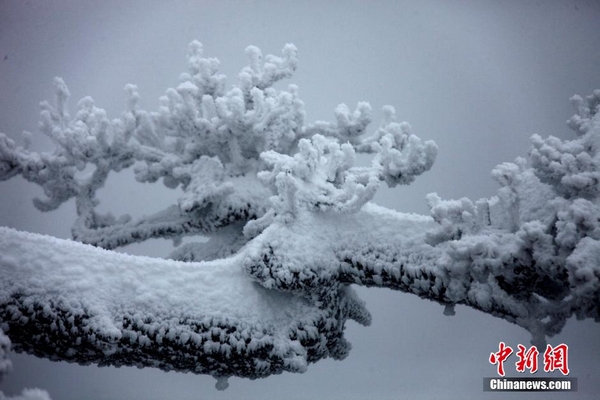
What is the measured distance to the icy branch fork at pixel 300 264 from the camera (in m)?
1.77

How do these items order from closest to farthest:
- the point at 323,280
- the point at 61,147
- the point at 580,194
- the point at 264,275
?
the point at 580,194 → the point at 264,275 → the point at 323,280 → the point at 61,147

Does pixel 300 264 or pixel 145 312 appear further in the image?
pixel 300 264

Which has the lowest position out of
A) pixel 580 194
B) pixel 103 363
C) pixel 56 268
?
pixel 103 363

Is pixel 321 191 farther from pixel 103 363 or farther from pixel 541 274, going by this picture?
pixel 103 363

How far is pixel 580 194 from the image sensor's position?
1739 mm

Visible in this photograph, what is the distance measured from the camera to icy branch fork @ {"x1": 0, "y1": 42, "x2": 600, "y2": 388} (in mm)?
1771

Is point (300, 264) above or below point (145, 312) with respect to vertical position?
above

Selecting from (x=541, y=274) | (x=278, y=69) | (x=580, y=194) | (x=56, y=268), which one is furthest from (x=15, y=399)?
(x=278, y=69)

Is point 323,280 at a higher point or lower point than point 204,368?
higher

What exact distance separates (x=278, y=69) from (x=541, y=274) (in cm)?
220

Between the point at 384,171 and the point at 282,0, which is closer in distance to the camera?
the point at 384,171

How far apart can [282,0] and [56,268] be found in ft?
49.6

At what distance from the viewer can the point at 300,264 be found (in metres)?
2.07

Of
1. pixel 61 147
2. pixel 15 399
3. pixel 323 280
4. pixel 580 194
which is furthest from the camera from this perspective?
pixel 61 147
